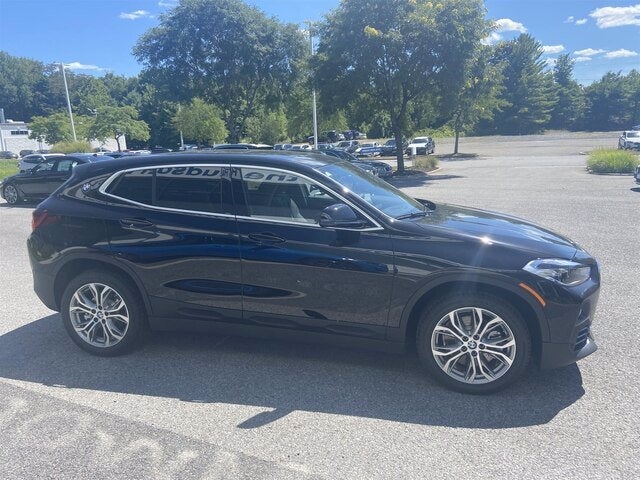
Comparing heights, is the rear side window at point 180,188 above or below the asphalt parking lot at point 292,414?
above

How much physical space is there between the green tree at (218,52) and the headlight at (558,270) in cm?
2818

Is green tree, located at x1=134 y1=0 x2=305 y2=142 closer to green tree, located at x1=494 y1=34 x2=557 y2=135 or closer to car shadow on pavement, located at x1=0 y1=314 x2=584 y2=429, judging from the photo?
car shadow on pavement, located at x1=0 y1=314 x2=584 y2=429

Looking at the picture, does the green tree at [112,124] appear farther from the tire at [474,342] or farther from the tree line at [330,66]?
the tire at [474,342]

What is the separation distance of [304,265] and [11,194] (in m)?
15.4

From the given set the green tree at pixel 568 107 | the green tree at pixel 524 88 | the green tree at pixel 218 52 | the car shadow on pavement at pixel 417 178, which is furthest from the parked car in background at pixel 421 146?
the green tree at pixel 568 107

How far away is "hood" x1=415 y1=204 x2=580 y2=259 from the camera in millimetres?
3615

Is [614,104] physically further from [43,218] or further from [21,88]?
[21,88]

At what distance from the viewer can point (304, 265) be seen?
150 inches

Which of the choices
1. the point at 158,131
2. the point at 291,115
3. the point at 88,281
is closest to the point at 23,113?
the point at 158,131

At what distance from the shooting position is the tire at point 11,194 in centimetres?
1565

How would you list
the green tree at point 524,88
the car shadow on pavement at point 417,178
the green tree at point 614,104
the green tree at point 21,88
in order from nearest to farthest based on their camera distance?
the car shadow on pavement at point 417,178, the green tree at point 524,88, the green tree at point 614,104, the green tree at point 21,88

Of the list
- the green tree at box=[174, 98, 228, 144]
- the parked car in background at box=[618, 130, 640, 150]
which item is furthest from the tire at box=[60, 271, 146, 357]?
the parked car in background at box=[618, 130, 640, 150]

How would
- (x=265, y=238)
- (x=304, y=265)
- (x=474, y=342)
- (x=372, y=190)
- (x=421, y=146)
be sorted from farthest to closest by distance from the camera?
(x=421, y=146), (x=372, y=190), (x=265, y=238), (x=304, y=265), (x=474, y=342)

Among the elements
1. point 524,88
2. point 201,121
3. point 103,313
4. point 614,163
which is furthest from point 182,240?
point 524,88
